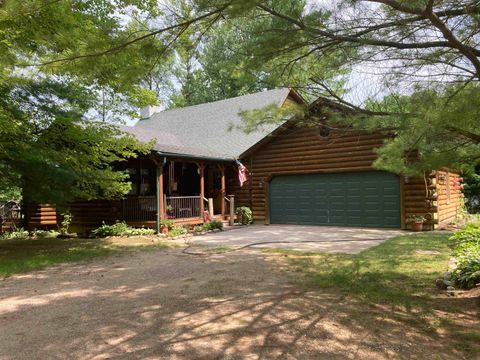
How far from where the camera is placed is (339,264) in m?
7.09

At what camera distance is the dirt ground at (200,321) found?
3.36m

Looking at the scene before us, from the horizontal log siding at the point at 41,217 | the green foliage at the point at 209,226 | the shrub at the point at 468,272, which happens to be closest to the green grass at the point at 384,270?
the shrub at the point at 468,272

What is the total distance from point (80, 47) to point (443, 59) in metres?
A: 4.44

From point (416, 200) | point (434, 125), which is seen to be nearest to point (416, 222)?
point (416, 200)

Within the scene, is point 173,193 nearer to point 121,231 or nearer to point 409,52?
point 121,231

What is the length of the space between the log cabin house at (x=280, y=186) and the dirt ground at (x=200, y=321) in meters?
6.97

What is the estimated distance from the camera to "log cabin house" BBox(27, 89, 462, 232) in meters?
12.9

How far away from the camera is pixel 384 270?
21.2 ft

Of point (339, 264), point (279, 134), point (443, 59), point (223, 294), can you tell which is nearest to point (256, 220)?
point (279, 134)

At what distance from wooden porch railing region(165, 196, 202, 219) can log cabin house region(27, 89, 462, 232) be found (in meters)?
0.04

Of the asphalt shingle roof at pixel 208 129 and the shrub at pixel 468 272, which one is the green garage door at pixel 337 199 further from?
the shrub at pixel 468 272

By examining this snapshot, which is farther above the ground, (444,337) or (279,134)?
(279,134)

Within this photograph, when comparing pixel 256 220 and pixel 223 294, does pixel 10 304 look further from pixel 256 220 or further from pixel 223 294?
pixel 256 220

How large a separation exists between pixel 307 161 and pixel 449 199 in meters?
6.04
